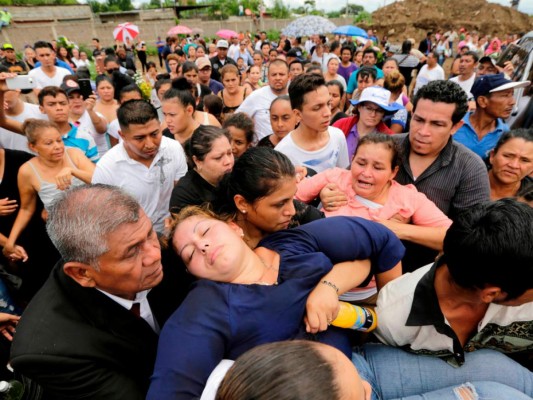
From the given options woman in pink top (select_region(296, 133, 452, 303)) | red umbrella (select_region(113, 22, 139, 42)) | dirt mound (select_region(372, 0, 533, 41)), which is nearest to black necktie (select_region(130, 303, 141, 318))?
woman in pink top (select_region(296, 133, 452, 303))

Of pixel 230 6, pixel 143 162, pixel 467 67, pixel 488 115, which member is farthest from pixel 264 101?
pixel 230 6

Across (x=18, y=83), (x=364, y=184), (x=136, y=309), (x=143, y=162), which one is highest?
(x=18, y=83)

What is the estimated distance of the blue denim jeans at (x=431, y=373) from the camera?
1620mm

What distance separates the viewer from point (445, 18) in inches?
1475

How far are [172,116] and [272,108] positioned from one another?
1.29m

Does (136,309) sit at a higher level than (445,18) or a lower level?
lower

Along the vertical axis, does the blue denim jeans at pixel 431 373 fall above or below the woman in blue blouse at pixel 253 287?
below

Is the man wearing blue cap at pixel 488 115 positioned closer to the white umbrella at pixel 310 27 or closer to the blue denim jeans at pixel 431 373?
the blue denim jeans at pixel 431 373

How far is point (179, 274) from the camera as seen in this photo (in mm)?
1988

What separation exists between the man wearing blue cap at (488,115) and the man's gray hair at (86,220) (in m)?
3.69

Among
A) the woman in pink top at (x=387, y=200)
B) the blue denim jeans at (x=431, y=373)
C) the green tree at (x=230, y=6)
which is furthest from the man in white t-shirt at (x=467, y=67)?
the green tree at (x=230, y=6)

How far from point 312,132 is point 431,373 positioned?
2.37 m

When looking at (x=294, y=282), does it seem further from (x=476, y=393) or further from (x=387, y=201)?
(x=387, y=201)

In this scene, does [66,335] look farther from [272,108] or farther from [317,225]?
[272,108]
